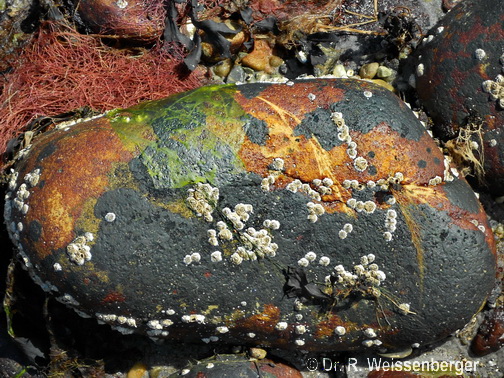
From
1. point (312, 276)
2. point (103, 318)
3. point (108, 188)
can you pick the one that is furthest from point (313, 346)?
point (108, 188)

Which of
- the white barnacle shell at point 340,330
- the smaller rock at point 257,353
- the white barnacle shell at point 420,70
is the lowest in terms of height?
the smaller rock at point 257,353

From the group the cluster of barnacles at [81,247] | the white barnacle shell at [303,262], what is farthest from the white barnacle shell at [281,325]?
the cluster of barnacles at [81,247]

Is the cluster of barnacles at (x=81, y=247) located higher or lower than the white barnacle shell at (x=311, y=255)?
lower

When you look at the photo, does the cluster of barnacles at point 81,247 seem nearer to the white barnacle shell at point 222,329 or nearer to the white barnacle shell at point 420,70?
the white barnacle shell at point 222,329

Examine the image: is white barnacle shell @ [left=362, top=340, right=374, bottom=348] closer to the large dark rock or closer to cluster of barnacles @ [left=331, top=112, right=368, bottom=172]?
the large dark rock

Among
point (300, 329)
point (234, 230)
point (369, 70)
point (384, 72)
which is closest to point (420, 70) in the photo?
point (384, 72)

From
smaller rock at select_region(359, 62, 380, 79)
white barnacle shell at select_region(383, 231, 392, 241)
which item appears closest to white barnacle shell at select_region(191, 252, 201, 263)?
white barnacle shell at select_region(383, 231, 392, 241)

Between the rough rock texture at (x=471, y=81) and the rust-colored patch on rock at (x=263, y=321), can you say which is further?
the rough rock texture at (x=471, y=81)
